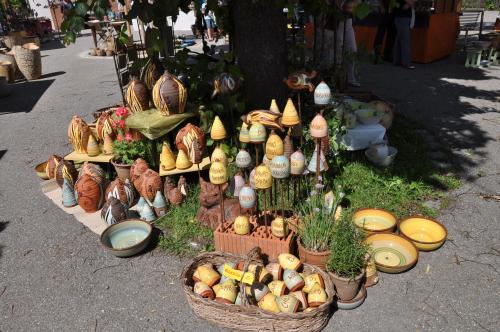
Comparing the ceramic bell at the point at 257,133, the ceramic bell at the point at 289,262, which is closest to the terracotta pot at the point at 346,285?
the ceramic bell at the point at 289,262

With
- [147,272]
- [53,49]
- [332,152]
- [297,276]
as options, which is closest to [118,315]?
[147,272]

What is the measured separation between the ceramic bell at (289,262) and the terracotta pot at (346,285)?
0.77 ft

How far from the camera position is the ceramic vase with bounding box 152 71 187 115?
3693mm

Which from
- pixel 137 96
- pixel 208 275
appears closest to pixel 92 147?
pixel 137 96

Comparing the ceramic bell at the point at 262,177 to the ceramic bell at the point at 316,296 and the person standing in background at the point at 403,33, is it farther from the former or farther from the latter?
the person standing in background at the point at 403,33

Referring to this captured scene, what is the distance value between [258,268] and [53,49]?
58.8 feet

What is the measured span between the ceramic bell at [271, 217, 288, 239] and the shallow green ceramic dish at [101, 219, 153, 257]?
1.08m

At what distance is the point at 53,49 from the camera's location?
1695cm

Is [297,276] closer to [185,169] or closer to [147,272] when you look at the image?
[147,272]

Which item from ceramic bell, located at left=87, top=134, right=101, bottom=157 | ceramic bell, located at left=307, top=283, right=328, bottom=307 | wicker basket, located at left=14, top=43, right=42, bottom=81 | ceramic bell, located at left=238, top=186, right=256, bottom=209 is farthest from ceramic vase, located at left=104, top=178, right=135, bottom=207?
wicker basket, located at left=14, top=43, right=42, bottom=81

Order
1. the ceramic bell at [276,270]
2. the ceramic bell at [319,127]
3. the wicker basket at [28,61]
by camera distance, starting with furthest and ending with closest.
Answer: the wicker basket at [28,61] → the ceramic bell at [319,127] → the ceramic bell at [276,270]

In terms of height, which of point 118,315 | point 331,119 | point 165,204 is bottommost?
point 118,315

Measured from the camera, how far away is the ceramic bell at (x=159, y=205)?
354cm

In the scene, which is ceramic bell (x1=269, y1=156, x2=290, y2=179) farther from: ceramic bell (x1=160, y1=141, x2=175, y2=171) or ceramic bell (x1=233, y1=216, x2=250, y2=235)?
ceramic bell (x1=160, y1=141, x2=175, y2=171)
